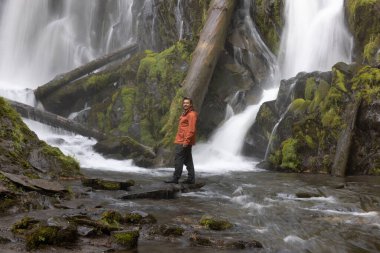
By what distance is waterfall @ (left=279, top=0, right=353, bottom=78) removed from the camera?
54.5 feet

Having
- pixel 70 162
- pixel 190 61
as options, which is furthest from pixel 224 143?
pixel 70 162

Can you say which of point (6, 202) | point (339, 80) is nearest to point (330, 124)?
point (339, 80)

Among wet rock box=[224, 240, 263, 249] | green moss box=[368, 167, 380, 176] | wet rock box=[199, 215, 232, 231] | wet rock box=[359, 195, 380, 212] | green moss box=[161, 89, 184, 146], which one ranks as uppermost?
green moss box=[161, 89, 184, 146]

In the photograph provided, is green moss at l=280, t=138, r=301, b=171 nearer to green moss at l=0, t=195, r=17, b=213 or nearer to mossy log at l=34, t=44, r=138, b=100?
green moss at l=0, t=195, r=17, b=213

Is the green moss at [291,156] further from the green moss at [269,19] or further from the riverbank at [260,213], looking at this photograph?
the green moss at [269,19]

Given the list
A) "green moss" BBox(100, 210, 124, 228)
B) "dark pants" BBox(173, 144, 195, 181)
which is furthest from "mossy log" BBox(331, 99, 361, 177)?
"green moss" BBox(100, 210, 124, 228)

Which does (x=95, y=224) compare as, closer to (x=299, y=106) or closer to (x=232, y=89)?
(x=299, y=106)

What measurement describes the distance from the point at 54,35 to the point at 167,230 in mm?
26811

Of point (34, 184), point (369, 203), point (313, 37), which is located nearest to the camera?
point (34, 184)

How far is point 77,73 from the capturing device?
845 inches

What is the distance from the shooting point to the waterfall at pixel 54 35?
2828 cm

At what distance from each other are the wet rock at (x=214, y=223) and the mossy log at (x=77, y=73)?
16.3 metres

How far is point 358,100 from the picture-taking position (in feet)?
39.0

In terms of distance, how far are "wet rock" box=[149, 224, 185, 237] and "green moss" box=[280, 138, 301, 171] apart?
776 centimetres
